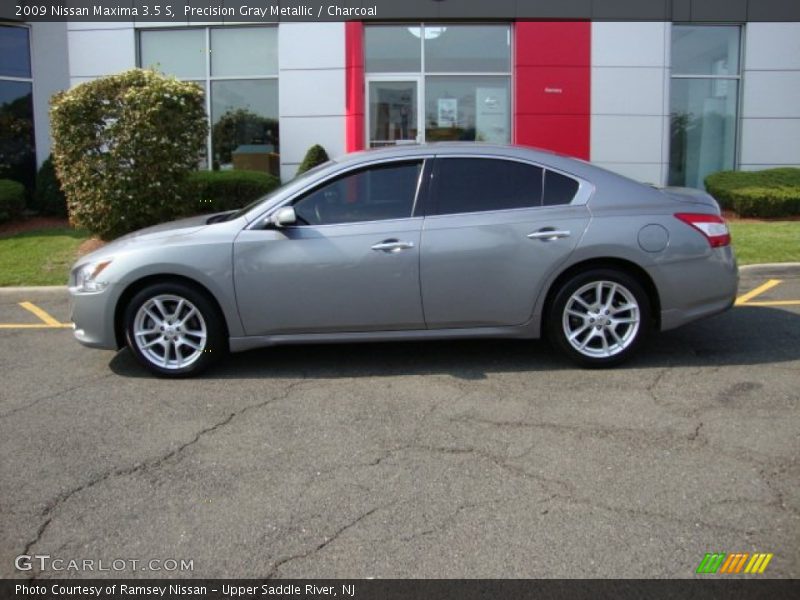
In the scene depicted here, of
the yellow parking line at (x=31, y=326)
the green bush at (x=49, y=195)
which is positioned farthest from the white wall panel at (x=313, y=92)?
the yellow parking line at (x=31, y=326)

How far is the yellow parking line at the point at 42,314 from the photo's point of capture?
7.59 meters

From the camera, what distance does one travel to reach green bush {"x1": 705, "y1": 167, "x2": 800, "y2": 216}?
13.0 meters

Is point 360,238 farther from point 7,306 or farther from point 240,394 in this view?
point 7,306

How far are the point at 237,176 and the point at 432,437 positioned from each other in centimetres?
898

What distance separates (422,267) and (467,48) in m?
9.65

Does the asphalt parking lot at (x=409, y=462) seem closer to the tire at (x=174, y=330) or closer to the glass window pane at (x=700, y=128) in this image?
the tire at (x=174, y=330)

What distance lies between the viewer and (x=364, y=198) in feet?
18.7

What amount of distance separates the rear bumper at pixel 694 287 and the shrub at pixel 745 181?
7.97 m

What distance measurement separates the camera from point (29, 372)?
5973mm

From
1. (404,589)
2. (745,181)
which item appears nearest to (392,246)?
(404,589)

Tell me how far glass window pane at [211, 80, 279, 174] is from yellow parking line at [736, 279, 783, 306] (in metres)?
8.89

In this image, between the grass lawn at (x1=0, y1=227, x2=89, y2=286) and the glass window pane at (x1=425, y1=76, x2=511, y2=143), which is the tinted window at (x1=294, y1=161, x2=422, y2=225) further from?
the glass window pane at (x1=425, y1=76, x2=511, y2=143)

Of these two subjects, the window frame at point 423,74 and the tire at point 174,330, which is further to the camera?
the window frame at point 423,74

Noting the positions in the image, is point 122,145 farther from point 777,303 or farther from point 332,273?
point 777,303
